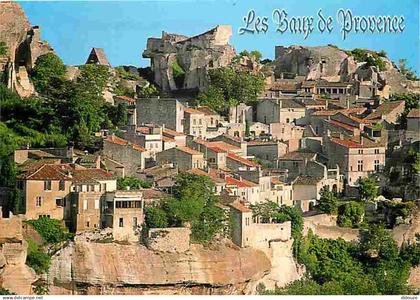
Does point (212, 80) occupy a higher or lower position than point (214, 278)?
higher

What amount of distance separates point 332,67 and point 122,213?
14.5m

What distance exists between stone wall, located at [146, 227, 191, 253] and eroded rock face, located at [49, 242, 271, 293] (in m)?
0.10

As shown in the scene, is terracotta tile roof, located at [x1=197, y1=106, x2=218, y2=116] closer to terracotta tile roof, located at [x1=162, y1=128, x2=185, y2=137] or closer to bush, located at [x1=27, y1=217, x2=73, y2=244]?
terracotta tile roof, located at [x1=162, y1=128, x2=185, y2=137]

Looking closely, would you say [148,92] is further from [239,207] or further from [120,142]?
[239,207]

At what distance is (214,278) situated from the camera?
36344mm

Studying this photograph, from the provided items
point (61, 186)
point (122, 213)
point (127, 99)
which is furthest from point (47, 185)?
point (127, 99)

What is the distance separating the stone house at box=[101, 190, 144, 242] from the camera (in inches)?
1394

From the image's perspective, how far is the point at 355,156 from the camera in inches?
1617

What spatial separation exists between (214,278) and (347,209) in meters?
4.40

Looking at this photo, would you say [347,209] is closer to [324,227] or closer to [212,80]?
[324,227]

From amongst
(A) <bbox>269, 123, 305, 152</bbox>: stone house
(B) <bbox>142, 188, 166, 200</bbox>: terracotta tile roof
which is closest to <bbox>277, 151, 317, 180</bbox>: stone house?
(A) <bbox>269, 123, 305, 152</bbox>: stone house

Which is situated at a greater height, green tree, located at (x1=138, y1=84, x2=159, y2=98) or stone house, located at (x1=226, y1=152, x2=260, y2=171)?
green tree, located at (x1=138, y1=84, x2=159, y2=98)

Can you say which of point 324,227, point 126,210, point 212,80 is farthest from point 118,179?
point 212,80

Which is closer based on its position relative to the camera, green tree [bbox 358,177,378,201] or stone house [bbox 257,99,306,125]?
green tree [bbox 358,177,378,201]
